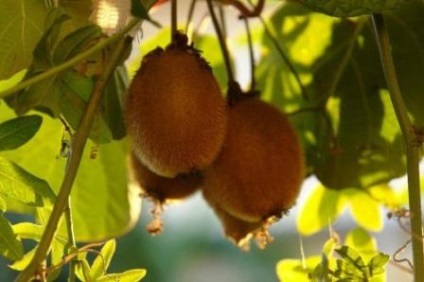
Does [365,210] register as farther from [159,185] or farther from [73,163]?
[73,163]

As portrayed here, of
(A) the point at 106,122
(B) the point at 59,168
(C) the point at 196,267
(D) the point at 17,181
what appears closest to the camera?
(D) the point at 17,181

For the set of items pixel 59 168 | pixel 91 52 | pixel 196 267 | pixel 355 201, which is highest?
pixel 91 52

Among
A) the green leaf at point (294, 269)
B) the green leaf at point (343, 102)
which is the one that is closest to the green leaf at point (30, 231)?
the green leaf at point (294, 269)

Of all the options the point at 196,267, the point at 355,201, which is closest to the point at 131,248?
the point at 196,267

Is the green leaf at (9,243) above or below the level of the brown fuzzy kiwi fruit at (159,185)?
above

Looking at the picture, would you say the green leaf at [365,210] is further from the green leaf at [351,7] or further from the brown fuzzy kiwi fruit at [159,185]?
the green leaf at [351,7]

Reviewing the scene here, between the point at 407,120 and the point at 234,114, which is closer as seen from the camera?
the point at 407,120

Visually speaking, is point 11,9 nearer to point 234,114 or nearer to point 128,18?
point 128,18
